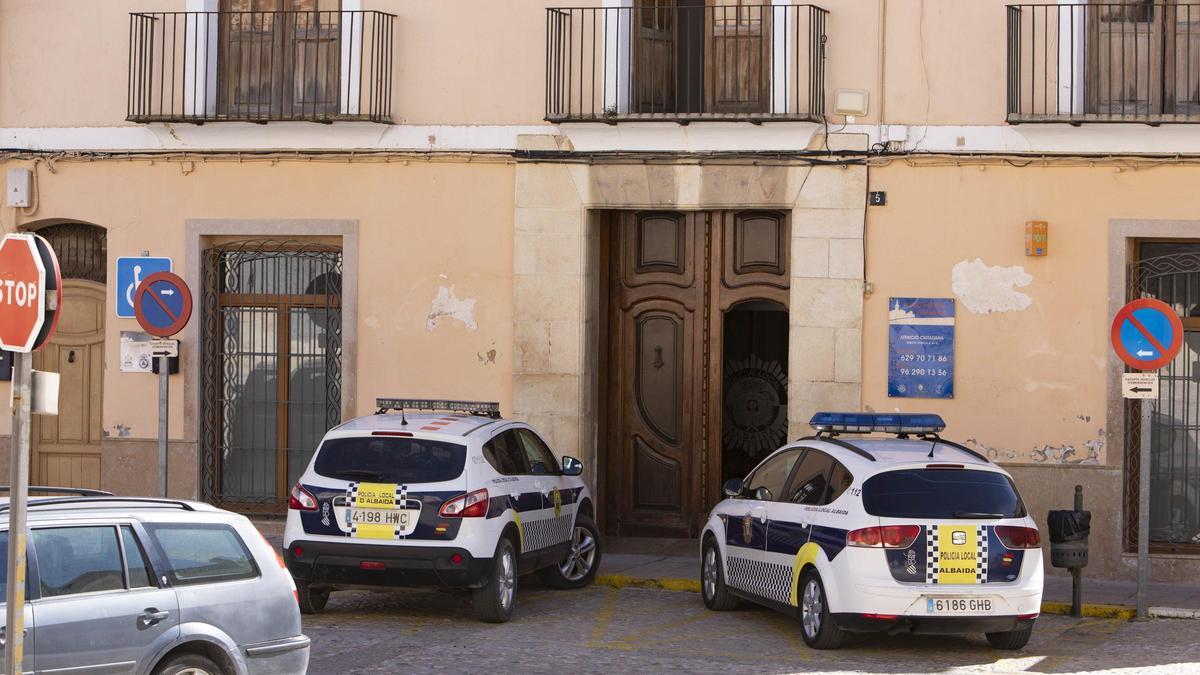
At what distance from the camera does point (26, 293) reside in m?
7.18

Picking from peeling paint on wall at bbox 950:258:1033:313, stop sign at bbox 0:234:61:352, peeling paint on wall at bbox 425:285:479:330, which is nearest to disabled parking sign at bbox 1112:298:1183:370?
peeling paint on wall at bbox 950:258:1033:313

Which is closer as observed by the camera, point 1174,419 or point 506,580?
point 506,580

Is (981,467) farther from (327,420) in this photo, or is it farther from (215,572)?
(327,420)

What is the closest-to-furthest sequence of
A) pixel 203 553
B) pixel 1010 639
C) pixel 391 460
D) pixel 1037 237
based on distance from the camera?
pixel 203 553 < pixel 1010 639 < pixel 391 460 < pixel 1037 237

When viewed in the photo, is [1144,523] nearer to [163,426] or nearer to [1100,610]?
[1100,610]

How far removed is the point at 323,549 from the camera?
12617mm

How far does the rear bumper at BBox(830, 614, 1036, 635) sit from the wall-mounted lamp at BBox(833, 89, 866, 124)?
6.41 meters

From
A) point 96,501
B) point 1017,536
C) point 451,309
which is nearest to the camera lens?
point 96,501

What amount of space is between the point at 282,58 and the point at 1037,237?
25.7 ft

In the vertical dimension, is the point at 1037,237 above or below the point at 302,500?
above

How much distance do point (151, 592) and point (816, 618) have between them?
5.36 m

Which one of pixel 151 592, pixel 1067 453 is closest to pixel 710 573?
pixel 1067 453

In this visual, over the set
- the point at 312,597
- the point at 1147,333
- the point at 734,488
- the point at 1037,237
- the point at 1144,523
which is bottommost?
the point at 312,597

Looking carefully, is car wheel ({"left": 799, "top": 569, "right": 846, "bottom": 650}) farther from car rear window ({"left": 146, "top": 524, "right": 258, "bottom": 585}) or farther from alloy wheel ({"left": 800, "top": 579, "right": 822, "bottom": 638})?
car rear window ({"left": 146, "top": 524, "right": 258, "bottom": 585})
